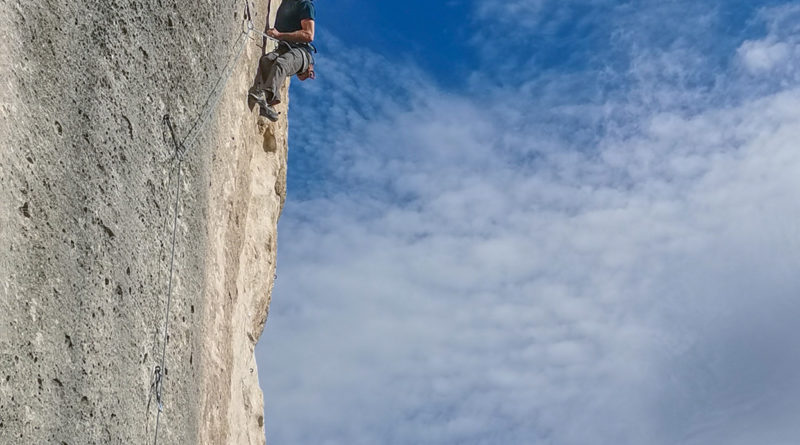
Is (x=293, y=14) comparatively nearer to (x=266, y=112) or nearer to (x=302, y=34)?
(x=302, y=34)

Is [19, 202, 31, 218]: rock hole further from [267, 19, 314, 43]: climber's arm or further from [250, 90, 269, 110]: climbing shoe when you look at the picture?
[267, 19, 314, 43]: climber's arm

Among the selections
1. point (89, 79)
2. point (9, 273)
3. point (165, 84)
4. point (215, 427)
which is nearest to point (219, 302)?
point (215, 427)

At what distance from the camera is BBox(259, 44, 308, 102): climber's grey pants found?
8.82m

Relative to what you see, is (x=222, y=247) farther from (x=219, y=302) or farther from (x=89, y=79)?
(x=89, y=79)

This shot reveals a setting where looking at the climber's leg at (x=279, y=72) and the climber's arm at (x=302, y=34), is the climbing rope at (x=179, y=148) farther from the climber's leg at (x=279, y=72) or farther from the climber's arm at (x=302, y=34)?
the climber's arm at (x=302, y=34)

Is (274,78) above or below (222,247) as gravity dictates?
above

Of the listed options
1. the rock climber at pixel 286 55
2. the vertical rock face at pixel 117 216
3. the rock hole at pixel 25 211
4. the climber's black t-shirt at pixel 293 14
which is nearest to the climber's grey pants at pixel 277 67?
the rock climber at pixel 286 55

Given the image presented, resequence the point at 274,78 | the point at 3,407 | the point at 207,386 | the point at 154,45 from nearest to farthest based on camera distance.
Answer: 1. the point at 3,407
2. the point at 154,45
3. the point at 207,386
4. the point at 274,78

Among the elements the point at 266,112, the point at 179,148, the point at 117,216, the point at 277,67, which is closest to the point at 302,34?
the point at 277,67

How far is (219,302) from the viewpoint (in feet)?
23.6

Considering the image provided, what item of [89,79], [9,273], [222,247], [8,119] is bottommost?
[9,273]

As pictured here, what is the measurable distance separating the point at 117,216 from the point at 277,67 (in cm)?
360

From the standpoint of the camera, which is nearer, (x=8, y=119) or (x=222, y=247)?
(x=8, y=119)

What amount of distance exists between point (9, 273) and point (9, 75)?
2.82 ft
